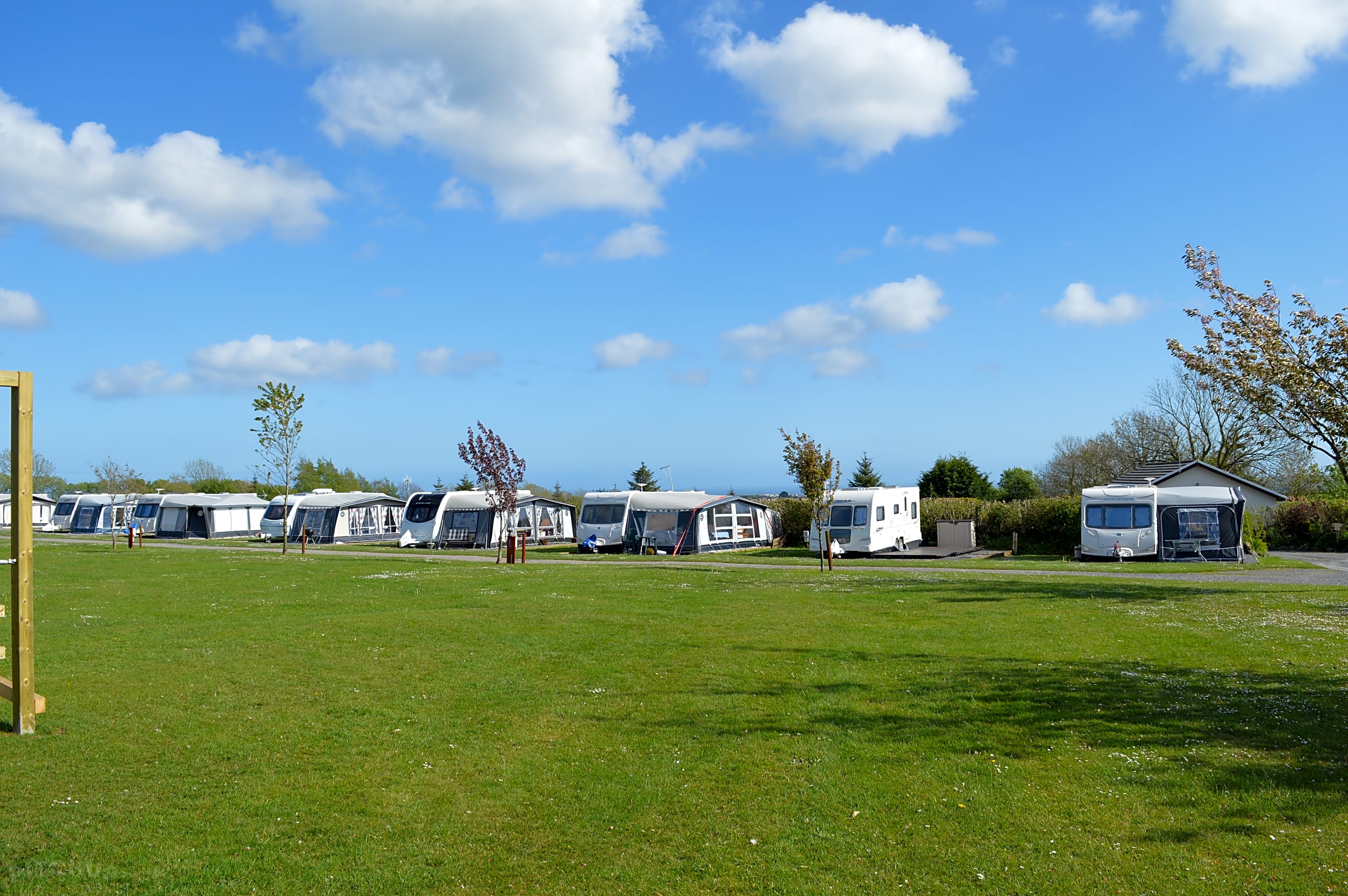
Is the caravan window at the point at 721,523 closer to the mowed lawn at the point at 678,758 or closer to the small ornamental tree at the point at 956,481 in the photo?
the small ornamental tree at the point at 956,481

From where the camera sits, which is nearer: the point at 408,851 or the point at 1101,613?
the point at 408,851

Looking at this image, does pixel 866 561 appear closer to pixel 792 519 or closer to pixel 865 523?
pixel 865 523

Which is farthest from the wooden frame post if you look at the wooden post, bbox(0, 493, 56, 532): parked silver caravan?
bbox(0, 493, 56, 532): parked silver caravan

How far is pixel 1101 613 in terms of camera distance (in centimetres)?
1448

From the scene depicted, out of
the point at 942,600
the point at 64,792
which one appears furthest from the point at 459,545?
the point at 64,792

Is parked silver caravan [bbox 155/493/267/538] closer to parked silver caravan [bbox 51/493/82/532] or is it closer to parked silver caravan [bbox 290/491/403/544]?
parked silver caravan [bbox 290/491/403/544]

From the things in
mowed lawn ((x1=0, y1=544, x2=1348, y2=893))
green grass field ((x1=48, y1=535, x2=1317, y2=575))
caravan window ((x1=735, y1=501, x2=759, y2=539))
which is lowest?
green grass field ((x1=48, y1=535, x2=1317, y2=575))

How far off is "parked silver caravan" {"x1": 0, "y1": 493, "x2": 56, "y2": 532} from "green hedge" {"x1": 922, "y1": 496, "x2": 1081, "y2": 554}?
5682 centimetres

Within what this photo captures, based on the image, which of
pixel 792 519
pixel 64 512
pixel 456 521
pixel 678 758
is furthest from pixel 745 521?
pixel 64 512

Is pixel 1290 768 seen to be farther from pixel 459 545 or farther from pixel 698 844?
pixel 459 545

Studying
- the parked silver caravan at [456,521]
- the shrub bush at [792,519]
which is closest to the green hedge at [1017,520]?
the shrub bush at [792,519]

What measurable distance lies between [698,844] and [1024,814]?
2031 mm

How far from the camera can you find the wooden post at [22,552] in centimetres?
711

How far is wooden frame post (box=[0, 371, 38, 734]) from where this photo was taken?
7.11 metres
